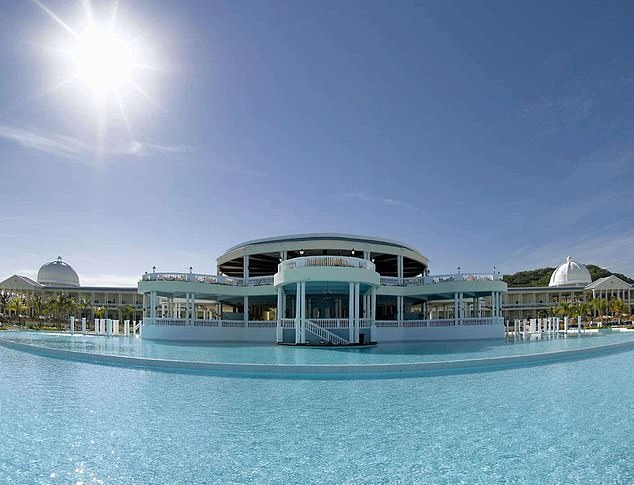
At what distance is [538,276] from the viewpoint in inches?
4040

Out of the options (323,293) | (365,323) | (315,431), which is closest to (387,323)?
(365,323)

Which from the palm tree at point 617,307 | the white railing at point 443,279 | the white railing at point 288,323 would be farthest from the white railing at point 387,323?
the palm tree at point 617,307

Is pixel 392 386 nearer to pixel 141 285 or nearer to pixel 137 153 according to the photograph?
pixel 137 153

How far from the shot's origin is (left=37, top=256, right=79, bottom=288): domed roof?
72.3 metres

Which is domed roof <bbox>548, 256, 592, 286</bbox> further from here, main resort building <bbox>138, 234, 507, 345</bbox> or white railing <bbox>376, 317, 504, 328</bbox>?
white railing <bbox>376, 317, 504, 328</bbox>

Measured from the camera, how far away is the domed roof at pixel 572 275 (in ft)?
241

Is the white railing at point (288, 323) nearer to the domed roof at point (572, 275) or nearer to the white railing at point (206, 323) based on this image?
the white railing at point (206, 323)

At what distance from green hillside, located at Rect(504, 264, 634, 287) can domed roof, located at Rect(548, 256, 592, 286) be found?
20352 millimetres

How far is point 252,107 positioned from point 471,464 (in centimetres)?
1582

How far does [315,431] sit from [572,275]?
78755 mm

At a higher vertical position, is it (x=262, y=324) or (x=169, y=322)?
(x=169, y=322)

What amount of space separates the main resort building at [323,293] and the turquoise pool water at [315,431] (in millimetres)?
11817

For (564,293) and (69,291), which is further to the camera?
(564,293)

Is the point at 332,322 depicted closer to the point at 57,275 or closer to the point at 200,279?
the point at 200,279
